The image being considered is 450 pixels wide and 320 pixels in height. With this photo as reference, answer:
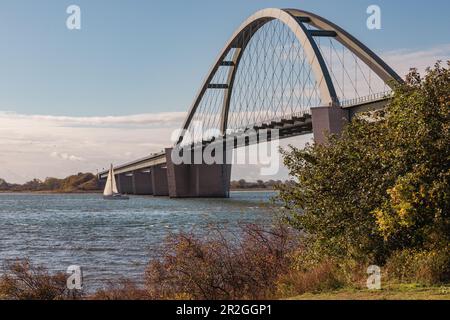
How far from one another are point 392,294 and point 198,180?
110 metres

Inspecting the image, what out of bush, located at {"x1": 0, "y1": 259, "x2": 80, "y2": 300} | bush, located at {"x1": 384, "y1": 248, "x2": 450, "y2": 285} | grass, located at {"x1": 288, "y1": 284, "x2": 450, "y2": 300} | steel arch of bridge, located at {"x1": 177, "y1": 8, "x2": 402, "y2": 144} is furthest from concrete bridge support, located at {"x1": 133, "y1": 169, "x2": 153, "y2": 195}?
grass, located at {"x1": 288, "y1": 284, "x2": 450, "y2": 300}

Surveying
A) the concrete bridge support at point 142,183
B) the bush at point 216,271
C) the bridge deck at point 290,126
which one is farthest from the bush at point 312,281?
the concrete bridge support at point 142,183

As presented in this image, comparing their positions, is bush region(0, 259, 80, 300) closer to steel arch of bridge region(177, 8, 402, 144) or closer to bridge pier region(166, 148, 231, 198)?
steel arch of bridge region(177, 8, 402, 144)

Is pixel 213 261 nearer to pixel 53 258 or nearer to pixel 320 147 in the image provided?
pixel 320 147

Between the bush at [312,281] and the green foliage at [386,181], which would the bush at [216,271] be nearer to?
the bush at [312,281]

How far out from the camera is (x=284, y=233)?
19766 mm

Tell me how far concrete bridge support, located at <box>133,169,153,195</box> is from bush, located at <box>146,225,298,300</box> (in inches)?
6049

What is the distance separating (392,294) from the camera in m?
13.9

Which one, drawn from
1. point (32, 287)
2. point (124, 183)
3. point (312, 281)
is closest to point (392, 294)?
point (312, 281)

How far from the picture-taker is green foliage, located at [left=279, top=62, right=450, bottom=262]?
1561 cm

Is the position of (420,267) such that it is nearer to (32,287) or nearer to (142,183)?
(32,287)

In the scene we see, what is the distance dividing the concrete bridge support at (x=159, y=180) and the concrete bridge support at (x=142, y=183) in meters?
22.9
